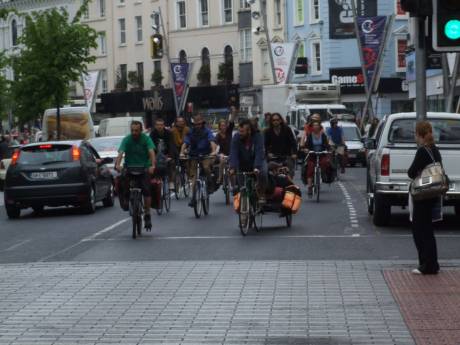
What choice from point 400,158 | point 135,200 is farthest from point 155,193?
point 400,158

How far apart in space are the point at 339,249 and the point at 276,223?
472cm

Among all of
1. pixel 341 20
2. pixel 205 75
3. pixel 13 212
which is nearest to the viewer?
pixel 13 212

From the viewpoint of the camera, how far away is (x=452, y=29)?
12102mm

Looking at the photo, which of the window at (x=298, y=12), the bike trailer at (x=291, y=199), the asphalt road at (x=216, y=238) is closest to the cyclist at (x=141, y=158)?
the asphalt road at (x=216, y=238)

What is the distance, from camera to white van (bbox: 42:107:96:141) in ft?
164

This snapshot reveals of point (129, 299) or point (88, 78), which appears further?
point (88, 78)

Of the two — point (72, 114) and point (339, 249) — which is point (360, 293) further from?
point (72, 114)

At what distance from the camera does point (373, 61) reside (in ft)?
168

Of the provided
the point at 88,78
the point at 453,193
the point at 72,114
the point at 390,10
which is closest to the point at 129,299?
the point at 453,193

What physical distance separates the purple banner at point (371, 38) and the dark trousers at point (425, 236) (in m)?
35.9

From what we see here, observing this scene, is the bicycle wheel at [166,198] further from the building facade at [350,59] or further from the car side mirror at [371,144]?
the building facade at [350,59]

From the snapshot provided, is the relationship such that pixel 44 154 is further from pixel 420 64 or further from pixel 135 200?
pixel 420 64

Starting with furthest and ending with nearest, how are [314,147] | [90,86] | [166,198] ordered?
[90,86] → [314,147] → [166,198]

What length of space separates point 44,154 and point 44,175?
0.60 metres
